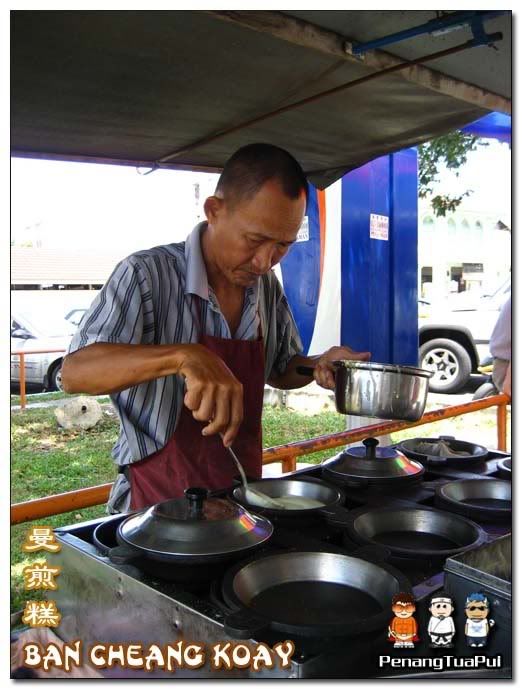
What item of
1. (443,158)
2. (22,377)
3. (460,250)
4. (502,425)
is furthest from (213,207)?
(22,377)

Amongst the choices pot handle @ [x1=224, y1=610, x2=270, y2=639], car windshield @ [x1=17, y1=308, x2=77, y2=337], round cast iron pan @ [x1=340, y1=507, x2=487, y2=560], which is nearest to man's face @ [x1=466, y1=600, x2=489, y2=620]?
pot handle @ [x1=224, y1=610, x2=270, y2=639]

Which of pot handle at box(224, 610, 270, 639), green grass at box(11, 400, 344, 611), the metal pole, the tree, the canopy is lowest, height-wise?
green grass at box(11, 400, 344, 611)

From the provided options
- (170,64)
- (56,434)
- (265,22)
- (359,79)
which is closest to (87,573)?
(265,22)

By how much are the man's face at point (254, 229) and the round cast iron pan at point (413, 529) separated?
793mm

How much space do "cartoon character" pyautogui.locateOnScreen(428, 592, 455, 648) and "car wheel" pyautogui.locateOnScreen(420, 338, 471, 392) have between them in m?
7.59

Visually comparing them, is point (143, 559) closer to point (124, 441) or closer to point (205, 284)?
point (124, 441)

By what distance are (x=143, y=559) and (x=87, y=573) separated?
0.16 m

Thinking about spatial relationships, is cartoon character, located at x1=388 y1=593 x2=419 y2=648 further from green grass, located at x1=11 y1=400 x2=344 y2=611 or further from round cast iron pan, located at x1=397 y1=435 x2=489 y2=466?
green grass, located at x1=11 y1=400 x2=344 y2=611

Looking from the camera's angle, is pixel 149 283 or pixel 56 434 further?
pixel 56 434

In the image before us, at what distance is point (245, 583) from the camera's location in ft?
3.94

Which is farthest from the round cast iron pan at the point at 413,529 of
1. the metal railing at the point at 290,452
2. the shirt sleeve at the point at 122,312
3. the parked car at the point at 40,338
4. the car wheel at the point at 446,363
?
the parked car at the point at 40,338

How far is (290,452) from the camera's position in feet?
7.97

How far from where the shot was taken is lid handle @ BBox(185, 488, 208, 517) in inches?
52.1

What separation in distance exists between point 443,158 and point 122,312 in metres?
3.47
